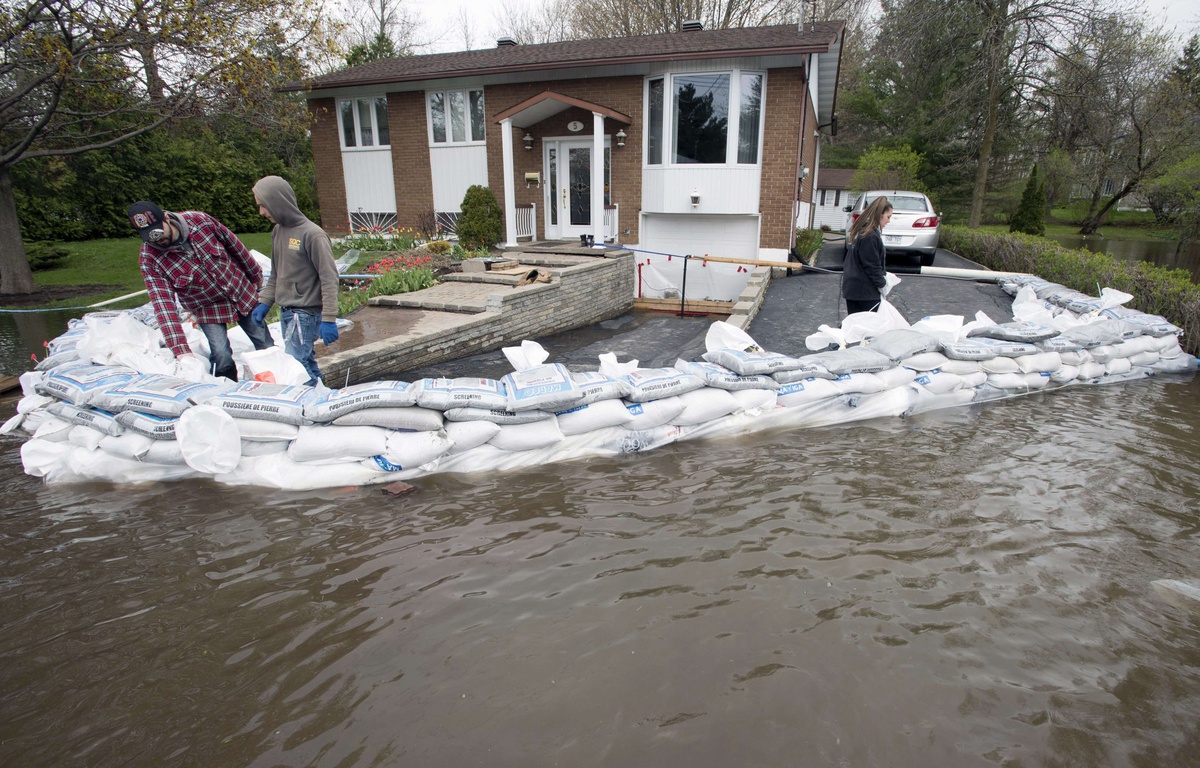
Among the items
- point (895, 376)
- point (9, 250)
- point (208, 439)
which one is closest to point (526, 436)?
point (208, 439)

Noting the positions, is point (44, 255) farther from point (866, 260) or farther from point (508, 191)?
point (866, 260)

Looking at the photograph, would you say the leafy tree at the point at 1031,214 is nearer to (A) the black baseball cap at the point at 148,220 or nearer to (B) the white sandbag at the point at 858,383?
(B) the white sandbag at the point at 858,383

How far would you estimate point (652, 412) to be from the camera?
4.34m

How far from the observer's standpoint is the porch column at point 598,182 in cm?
1208

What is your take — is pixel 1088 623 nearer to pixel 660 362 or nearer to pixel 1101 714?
pixel 1101 714

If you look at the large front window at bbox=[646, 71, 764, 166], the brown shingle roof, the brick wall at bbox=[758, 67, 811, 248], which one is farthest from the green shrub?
the brick wall at bbox=[758, 67, 811, 248]

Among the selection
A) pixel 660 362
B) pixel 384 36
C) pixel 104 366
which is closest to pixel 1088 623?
pixel 660 362

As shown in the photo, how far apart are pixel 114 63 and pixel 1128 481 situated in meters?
12.7

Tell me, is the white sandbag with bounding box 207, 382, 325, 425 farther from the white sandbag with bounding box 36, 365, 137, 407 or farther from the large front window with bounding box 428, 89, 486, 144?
the large front window with bounding box 428, 89, 486, 144

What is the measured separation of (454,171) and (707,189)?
5.89 m

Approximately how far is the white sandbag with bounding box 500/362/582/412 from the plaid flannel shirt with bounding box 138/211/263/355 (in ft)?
6.60

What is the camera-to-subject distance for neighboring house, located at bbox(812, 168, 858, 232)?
33344mm

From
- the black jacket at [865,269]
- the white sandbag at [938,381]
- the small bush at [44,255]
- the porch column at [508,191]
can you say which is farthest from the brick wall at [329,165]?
the white sandbag at [938,381]

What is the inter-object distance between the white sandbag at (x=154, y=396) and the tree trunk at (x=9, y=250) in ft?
31.8
